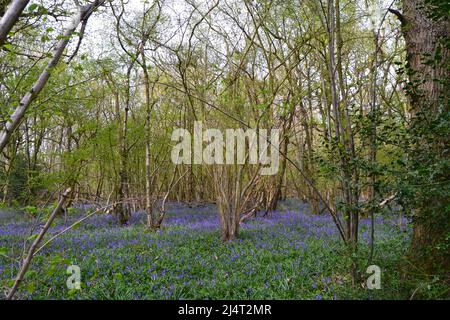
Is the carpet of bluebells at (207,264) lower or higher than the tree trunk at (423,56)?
lower

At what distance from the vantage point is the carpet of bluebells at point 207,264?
356cm

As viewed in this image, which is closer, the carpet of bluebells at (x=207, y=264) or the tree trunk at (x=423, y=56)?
the tree trunk at (x=423, y=56)

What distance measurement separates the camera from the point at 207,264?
Answer: 15.9ft

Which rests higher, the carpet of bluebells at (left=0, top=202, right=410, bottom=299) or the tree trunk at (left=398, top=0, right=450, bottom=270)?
the tree trunk at (left=398, top=0, right=450, bottom=270)

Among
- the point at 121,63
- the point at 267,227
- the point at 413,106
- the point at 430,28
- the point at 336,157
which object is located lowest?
the point at 267,227

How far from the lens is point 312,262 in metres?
4.79

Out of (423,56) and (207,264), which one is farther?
(207,264)

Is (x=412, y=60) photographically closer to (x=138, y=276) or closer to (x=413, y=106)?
(x=413, y=106)

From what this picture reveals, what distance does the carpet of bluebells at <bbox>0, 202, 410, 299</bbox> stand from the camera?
356 cm

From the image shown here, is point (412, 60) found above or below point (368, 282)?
above

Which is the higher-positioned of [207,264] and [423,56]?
[423,56]

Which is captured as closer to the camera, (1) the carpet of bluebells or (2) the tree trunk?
(2) the tree trunk
